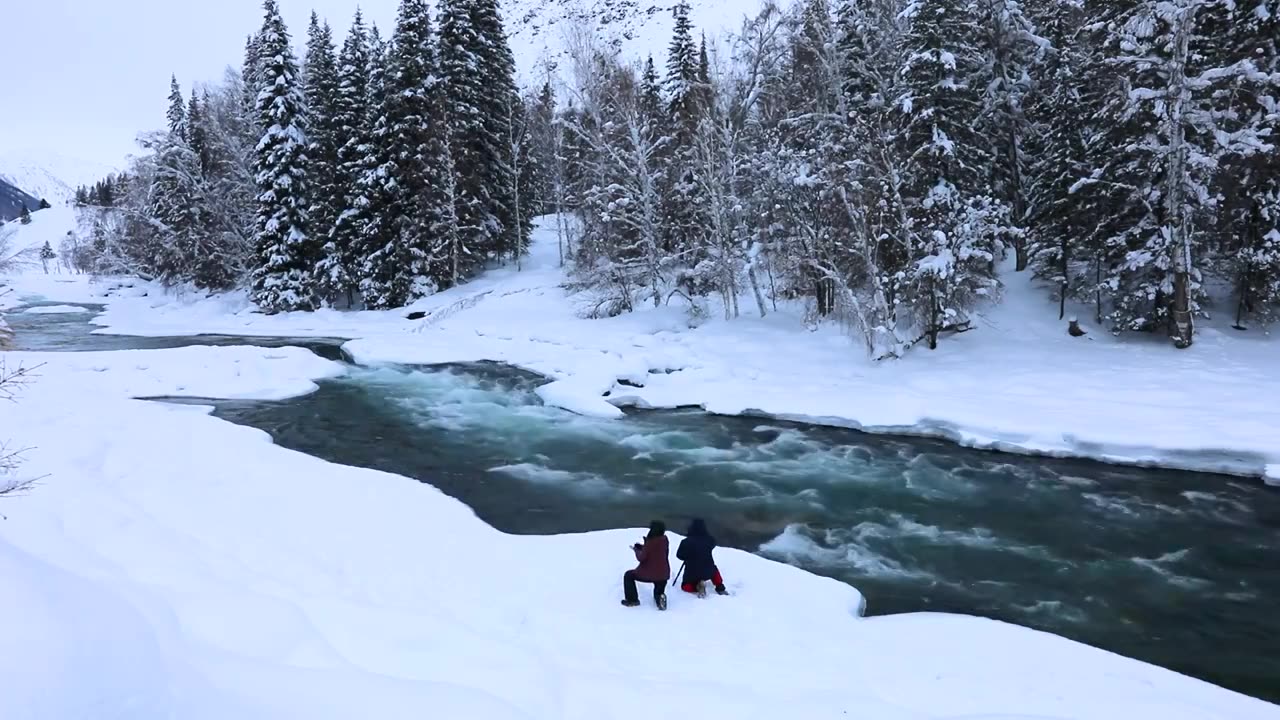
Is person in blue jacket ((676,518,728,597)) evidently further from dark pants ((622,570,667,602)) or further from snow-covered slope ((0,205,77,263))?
snow-covered slope ((0,205,77,263))

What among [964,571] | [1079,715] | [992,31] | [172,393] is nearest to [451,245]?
[172,393]

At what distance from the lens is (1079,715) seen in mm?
5938

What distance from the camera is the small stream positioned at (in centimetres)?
844

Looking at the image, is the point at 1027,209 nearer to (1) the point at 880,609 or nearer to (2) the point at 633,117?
(2) the point at 633,117

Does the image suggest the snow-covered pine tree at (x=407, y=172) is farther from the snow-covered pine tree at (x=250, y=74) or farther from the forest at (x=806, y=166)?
the snow-covered pine tree at (x=250, y=74)

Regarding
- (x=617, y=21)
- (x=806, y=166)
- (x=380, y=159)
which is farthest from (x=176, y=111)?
(x=617, y=21)

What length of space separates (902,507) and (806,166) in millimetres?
14345

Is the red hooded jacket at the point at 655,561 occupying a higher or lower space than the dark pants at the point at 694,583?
higher

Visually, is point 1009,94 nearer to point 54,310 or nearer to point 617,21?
point 54,310

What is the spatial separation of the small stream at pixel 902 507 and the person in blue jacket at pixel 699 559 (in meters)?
2.00

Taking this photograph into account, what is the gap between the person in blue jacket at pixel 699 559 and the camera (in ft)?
26.7

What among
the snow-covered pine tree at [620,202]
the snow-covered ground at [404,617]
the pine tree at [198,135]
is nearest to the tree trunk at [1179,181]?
the snow-covered ground at [404,617]

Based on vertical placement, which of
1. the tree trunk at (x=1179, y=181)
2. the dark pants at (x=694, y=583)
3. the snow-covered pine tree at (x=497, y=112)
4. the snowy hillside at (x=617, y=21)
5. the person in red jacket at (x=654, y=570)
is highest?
the snowy hillside at (x=617, y=21)

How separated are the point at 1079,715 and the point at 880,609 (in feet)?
8.69
